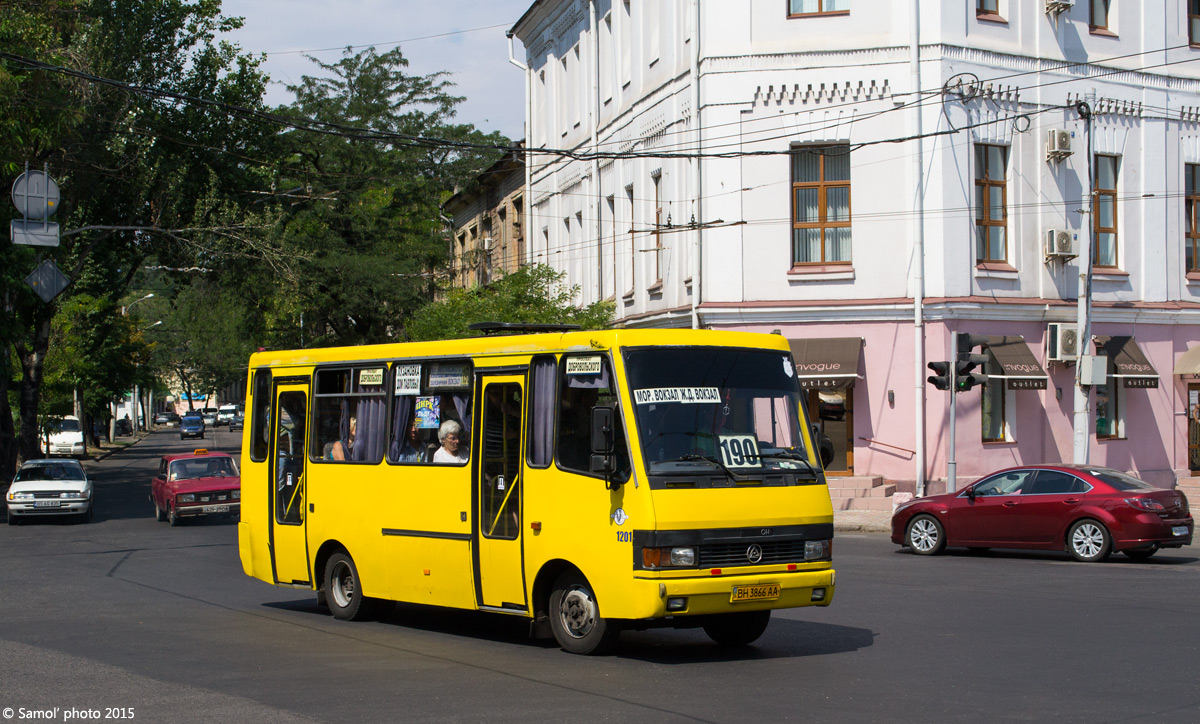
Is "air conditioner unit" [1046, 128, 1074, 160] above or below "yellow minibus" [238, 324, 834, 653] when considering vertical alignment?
above

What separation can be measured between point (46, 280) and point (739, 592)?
26575 mm

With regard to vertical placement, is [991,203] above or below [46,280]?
above

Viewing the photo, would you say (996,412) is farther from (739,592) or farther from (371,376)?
(739,592)

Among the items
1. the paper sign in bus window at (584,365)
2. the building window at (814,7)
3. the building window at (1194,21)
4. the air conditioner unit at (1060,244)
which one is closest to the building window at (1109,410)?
the air conditioner unit at (1060,244)

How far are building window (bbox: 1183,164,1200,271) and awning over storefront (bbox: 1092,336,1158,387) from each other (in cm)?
314

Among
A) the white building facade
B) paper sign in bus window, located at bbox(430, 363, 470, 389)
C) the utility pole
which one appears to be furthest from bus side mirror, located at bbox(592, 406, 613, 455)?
the utility pole

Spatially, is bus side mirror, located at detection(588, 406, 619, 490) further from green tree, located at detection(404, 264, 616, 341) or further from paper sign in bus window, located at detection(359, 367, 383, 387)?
green tree, located at detection(404, 264, 616, 341)

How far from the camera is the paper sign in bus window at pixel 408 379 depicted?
12.4 m

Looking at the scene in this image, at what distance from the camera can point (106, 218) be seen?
132 feet

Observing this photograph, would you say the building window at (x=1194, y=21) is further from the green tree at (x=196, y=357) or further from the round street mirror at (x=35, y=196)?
the green tree at (x=196, y=357)

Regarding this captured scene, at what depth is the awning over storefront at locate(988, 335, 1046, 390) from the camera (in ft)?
94.5

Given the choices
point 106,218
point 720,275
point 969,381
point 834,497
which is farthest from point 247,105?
point 969,381

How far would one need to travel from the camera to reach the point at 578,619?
1060cm

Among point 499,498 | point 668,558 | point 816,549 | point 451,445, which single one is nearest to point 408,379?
point 451,445
